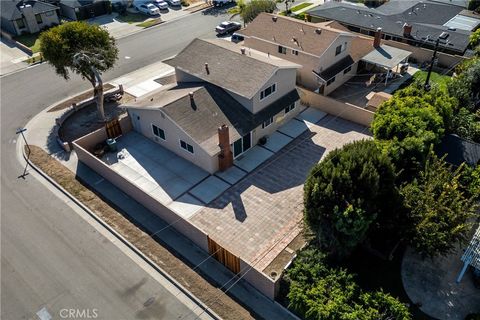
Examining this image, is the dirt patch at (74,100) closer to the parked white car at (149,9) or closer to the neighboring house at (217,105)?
the neighboring house at (217,105)

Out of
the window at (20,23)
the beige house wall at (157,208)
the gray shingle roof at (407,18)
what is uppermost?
the window at (20,23)

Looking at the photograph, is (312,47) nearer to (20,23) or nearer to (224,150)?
(224,150)

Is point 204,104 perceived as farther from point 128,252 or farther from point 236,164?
point 128,252

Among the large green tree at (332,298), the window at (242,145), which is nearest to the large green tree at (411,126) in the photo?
the large green tree at (332,298)
